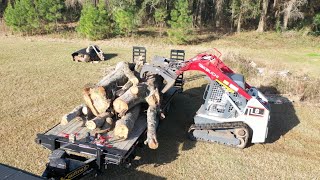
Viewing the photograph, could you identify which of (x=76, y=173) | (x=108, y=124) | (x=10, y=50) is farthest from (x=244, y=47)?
(x=76, y=173)

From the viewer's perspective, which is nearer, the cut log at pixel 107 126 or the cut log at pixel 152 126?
the cut log at pixel 152 126

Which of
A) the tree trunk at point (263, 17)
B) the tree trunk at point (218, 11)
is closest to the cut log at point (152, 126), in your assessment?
the tree trunk at point (218, 11)

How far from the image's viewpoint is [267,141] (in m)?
11.3

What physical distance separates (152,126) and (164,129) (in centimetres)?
227

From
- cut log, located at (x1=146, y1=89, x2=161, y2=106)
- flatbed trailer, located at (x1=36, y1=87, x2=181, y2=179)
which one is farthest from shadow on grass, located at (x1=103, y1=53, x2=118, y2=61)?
flatbed trailer, located at (x1=36, y1=87, x2=181, y2=179)

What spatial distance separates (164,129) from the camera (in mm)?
Answer: 11852

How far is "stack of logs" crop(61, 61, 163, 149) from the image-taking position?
30.2ft

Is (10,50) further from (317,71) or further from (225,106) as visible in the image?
(317,71)

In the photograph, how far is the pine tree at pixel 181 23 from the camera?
90.7ft

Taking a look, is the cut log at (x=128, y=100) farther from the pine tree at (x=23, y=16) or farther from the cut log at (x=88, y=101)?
the pine tree at (x=23, y=16)

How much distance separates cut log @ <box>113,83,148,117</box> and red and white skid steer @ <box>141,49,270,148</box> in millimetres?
1090

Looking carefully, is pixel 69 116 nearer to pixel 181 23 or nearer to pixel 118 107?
pixel 118 107

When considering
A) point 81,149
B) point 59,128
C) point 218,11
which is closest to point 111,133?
point 81,149

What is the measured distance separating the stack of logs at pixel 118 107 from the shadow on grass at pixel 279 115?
439 cm
